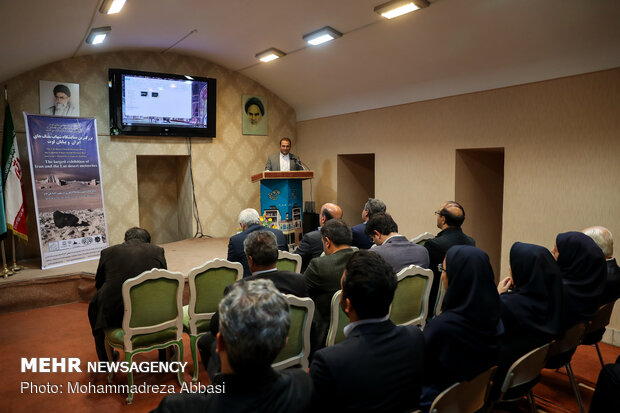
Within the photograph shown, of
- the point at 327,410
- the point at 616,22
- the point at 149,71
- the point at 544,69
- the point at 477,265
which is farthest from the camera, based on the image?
the point at 149,71

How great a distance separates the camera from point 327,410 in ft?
4.61

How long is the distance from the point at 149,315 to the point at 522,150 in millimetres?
Answer: 4278

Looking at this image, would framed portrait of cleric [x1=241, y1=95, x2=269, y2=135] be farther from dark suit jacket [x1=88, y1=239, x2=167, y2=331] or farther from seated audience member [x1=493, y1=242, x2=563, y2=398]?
seated audience member [x1=493, y1=242, x2=563, y2=398]

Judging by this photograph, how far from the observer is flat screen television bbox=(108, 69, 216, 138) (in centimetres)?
639

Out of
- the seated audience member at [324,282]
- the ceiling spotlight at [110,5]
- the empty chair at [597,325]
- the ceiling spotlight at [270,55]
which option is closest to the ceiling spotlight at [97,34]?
the ceiling spotlight at [110,5]

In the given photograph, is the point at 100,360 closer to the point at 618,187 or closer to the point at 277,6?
the point at 277,6

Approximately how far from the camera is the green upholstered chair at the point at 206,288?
3.05m

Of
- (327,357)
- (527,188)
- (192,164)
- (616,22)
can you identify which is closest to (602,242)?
(527,188)

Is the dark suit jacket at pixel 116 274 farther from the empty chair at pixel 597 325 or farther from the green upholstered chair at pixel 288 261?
the empty chair at pixel 597 325

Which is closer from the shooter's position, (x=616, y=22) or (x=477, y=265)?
(x=477, y=265)

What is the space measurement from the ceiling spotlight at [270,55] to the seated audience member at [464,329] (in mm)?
5106

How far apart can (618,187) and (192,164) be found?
19.6 ft

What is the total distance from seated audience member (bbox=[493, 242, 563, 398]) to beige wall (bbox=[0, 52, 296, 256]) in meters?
5.99

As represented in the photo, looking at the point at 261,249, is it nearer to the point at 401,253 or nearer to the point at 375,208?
the point at 401,253
